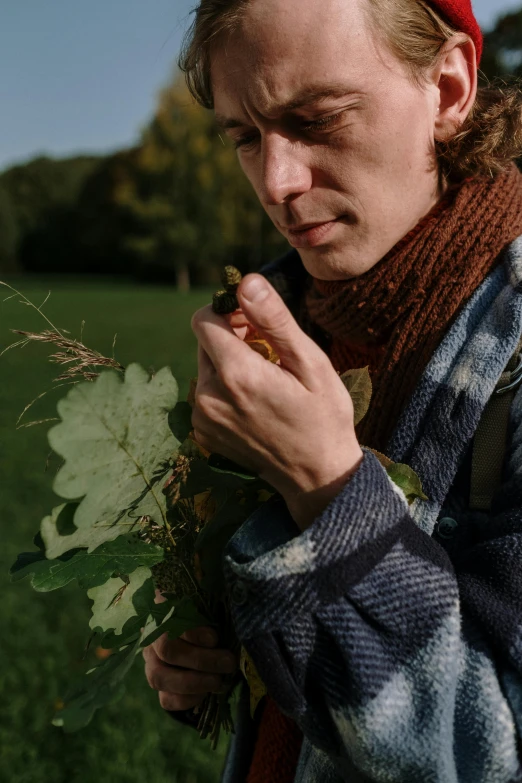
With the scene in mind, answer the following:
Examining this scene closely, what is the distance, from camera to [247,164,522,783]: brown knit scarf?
5.72 feet

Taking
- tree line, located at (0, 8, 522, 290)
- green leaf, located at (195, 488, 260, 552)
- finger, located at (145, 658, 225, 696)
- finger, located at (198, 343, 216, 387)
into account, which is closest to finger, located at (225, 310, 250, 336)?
finger, located at (198, 343, 216, 387)

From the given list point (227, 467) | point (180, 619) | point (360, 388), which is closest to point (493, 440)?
point (360, 388)

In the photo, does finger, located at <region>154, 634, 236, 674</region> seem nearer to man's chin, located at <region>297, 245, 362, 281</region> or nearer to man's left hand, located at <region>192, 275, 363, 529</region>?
man's left hand, located at <region>192, 275, 363, 529</region>

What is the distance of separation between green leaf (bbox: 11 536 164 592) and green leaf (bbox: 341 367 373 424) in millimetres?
495

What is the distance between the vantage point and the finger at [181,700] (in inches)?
74.2

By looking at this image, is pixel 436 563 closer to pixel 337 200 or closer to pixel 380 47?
pixel 337 200

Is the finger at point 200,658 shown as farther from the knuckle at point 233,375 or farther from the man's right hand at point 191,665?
the knuckle at point 233,375

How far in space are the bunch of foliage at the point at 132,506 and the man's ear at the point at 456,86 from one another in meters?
0.77

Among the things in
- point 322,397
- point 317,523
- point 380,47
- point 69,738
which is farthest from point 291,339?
point 69,738

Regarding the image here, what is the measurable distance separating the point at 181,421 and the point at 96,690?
0.52 meters

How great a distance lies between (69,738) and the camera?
4098 millimetres

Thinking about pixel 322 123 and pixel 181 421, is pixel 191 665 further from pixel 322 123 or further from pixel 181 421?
pixel 322 123

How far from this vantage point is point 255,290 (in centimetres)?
126

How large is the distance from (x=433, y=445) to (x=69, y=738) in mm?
3458
